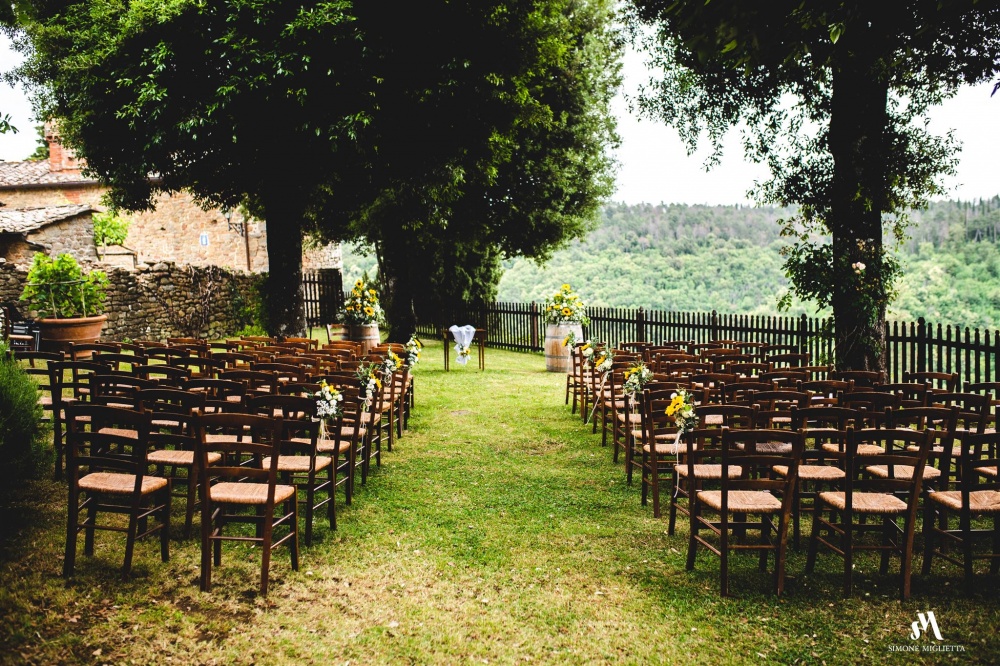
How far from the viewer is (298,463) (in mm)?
5664

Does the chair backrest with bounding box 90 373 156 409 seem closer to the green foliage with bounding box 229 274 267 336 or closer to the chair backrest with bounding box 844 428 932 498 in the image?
the chair backrest with bounding box 844 428 932 498

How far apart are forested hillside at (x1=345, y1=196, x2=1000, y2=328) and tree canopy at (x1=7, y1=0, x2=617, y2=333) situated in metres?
14.4

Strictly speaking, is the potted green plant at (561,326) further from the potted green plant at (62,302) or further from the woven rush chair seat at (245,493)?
the woven rush chair seat at (245,493)

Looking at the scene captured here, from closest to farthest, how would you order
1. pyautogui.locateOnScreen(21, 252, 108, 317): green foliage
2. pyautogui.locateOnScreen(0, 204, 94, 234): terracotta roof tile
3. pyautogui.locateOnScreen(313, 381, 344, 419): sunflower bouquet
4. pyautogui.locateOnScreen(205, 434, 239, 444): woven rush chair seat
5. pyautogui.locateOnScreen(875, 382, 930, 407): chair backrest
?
pyautogui.locateOnScreen(313, 381, 344, 419): sunflower bouquet < pyautogui.locateOnScreen(875, 382, 930, 407): chair backrest < pyautogui.locateOnScreen(205, 434, 239, 444): woven rush chair seat < pyautogui.locateOnScreen(21, 252, 108, 317): green foliage < pyautogui.locateOnScreen(0, 204, 94, 234): terracotta roof tile

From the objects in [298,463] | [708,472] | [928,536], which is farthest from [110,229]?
[928,536]

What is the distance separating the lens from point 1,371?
6.44 m

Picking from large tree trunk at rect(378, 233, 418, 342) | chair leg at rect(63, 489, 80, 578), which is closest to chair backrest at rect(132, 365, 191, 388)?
chair leg at rect(63, 489, 80, 578)

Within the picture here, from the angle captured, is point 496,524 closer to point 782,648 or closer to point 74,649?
point 782,648

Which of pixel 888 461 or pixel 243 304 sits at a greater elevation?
pixel 243 304

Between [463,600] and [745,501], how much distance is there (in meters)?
2.05

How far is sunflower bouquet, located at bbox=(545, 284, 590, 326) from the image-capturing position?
1653 cm

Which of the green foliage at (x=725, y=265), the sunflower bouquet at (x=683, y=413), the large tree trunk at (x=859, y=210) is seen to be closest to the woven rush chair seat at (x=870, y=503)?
the sunflower bouquet at (x=683, y=413)

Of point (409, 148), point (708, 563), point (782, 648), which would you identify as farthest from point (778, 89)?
point (782, 648)

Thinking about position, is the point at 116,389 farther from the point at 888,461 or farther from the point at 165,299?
the point at 165,299
